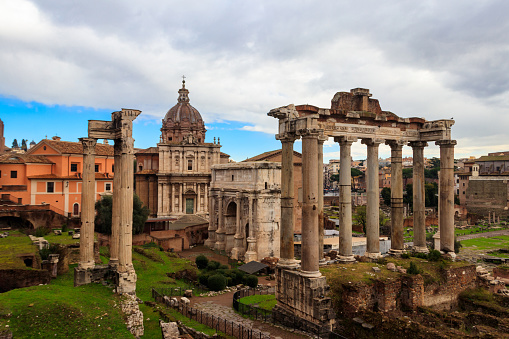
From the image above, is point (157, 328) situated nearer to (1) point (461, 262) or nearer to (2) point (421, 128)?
(1) point (461, 262)

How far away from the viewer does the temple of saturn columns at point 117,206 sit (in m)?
15.3

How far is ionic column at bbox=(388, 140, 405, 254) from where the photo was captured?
58.6 ft

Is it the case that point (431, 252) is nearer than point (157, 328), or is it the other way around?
point (157, 328)

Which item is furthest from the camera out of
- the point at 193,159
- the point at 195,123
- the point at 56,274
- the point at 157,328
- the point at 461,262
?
the point at 195,123

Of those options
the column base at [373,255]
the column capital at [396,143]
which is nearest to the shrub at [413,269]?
the column base at [373,255]

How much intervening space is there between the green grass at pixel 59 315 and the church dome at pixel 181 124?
135ft

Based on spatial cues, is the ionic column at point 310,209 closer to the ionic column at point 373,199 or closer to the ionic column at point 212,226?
the ionic column at point 373,199

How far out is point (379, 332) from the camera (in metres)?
11.6

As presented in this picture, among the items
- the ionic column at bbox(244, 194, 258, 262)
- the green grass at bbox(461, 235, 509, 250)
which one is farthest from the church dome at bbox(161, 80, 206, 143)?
the green grass at bbox(461, 235, 509, 250)

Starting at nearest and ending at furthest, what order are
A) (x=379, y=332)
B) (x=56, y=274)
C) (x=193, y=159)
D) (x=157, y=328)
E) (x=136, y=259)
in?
(x=379, y=332)
(x=157, y=328)
(x=56, y=274)
(x=136, y=259)
(x=193, y=159)

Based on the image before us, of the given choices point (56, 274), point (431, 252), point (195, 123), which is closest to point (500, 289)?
point (431, 252)

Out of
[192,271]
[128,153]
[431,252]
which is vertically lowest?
[192,271]

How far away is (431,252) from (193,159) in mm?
38619

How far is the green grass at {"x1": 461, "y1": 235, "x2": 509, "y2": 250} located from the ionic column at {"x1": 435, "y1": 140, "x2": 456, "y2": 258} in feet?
103
